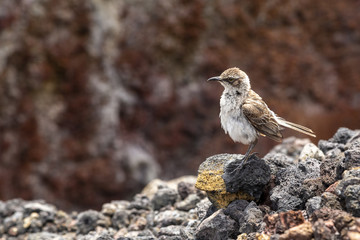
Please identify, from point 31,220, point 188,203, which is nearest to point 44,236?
point 31,220

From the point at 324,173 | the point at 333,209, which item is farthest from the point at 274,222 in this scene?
the point at 324,173

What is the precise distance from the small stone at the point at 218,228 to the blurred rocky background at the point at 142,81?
23.1 feet

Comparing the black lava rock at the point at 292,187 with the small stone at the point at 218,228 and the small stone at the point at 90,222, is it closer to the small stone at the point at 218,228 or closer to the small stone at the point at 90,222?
the small stone at the point at 218,228

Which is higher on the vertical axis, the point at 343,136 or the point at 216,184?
the point at 343,136

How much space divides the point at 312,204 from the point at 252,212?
23.6 inches

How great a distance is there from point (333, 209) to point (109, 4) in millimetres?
9080

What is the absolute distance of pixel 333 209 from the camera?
458cm

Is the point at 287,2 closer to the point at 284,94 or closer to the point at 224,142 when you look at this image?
the point at 284,94

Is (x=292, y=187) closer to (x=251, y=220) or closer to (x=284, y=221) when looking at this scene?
(x=251, y=220)

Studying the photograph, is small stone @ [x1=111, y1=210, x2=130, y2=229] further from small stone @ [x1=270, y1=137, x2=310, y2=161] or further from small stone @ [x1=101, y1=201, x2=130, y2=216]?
small stone @ [x1=270, y1=137, x2=310, y2=161]

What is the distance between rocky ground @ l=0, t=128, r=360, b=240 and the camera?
14.6ft

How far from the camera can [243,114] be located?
19.5ft

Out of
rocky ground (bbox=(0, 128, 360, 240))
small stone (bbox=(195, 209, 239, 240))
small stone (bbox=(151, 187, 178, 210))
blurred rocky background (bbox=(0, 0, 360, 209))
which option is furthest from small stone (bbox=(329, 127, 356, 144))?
blurred rocky background (bbox=(0, 0, 360, 209))

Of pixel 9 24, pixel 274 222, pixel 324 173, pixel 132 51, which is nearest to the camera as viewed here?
pixel 274 222
